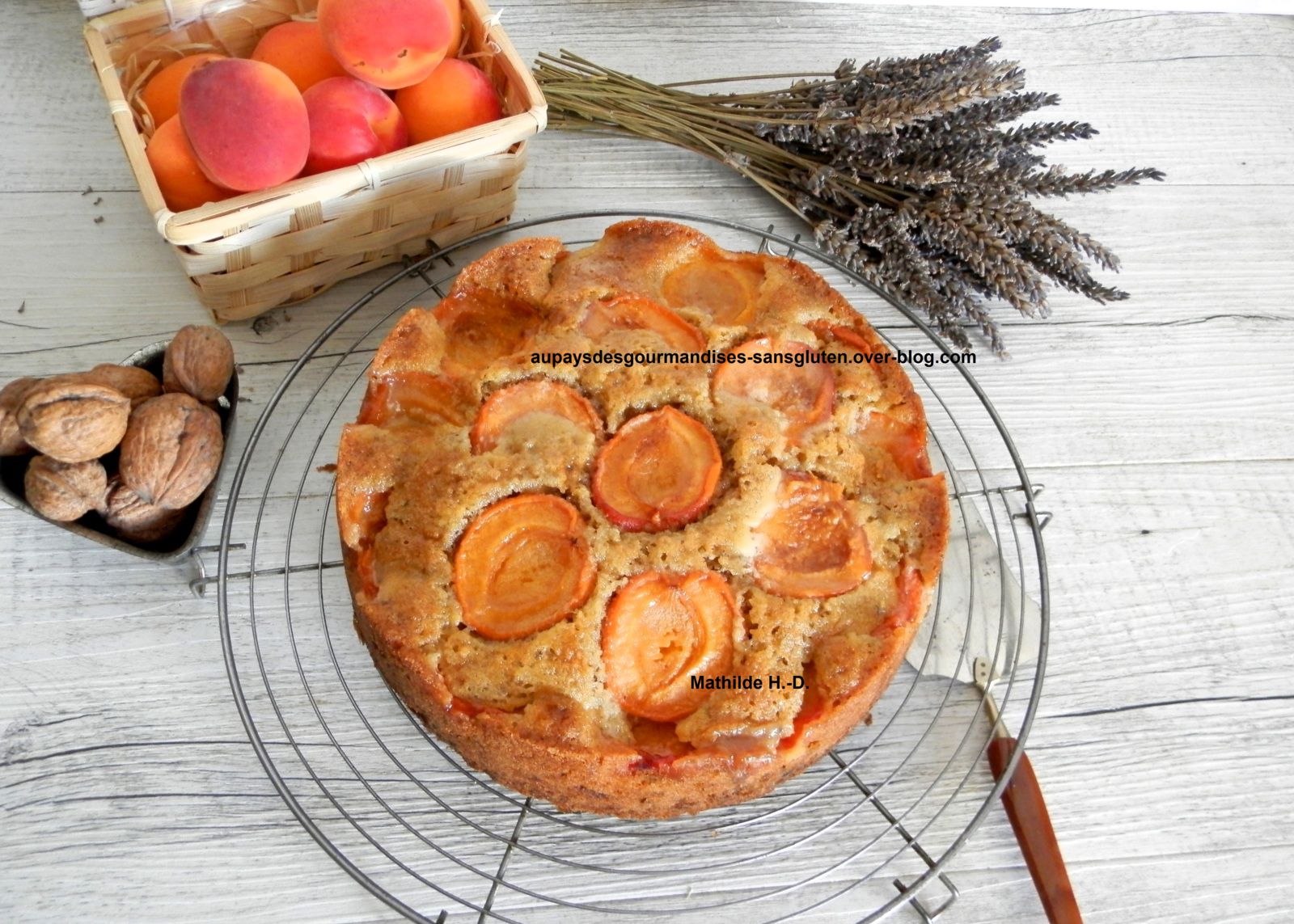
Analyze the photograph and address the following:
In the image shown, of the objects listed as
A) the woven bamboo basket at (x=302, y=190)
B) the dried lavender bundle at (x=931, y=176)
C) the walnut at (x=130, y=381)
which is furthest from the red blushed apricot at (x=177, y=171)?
the dried lavender bundle at (x=931, y=176)

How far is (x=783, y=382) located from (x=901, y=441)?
0.26m

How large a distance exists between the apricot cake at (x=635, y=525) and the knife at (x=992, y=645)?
0.29 metres

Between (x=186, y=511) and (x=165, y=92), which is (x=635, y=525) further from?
(x=165, y=92)

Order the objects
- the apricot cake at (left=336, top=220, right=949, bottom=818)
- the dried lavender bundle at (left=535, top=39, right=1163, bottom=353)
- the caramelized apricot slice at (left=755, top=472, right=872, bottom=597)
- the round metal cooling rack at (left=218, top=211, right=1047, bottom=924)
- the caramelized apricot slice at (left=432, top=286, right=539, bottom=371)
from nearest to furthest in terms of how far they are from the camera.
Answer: the apricot cake at (left=336, top=220, right=949, bottom=818) < the caramelized apricot slice at (left=755, top=472, right=872, bottom=597) < the round metal cooling rack at (left=218, top=211, right=1047, bottom=924) < the caramelized apricot slice at (left=432, top=286, right=539, bottom=371) < the dried lavender bundle at (left=535, top=39, right=1163, bottom=353)

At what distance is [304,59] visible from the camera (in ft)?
7.10

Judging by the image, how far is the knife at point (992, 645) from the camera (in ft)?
6.53

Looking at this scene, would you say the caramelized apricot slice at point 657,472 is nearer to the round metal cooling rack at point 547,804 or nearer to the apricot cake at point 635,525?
the apricot cake at point 635,525

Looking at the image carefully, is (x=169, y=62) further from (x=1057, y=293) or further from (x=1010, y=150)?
(x=1057, y=293)

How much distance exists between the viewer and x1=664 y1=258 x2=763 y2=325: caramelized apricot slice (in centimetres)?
216

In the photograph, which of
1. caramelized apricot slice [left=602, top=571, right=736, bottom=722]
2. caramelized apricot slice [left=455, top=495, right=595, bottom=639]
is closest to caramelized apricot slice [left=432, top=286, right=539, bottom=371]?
caramelized apricot slice [left=455, top=495, right=595, bottom=639]

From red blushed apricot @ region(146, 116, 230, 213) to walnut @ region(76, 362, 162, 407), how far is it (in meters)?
0.33

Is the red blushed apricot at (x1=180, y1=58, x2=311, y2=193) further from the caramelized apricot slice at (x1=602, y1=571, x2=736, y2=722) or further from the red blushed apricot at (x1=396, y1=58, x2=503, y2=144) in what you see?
the caramelized apricot slice at (x1=602, y1=571, x2=736, y2=722)

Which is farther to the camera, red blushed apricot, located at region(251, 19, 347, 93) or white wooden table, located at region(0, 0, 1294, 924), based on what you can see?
red blushed apricot, located at region(251, 19, 347, 93)

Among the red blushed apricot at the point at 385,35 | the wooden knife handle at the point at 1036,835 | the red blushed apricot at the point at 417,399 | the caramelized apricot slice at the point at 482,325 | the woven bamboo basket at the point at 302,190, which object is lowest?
the wooden knife handle at the point at 1036,835
